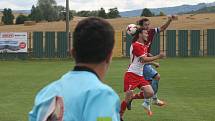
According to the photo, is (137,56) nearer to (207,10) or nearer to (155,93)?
(155,93)

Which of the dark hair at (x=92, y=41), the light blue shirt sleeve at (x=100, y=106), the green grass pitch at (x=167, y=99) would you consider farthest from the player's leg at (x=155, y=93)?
the light blue shirt sleeve at (x=100, y=106)

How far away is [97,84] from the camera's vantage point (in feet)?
9.87

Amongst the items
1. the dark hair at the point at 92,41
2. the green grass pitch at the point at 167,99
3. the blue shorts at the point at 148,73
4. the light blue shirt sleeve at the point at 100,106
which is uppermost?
the dark hair at the point at 92,41

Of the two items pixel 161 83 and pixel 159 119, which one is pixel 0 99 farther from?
pixel 161 83

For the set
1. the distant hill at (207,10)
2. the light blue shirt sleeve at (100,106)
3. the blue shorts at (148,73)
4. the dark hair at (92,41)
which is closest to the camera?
the light blue shirt sleeve at (100,106)

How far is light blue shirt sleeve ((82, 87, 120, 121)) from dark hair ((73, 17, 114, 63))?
0.26m

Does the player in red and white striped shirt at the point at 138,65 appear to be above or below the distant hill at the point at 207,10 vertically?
below

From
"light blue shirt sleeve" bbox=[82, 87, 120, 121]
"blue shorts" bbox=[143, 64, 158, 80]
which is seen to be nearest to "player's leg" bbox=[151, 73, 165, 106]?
"blue shorts" bbox=[143, 64, 158, 80]

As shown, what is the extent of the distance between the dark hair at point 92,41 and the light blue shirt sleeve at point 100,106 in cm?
26

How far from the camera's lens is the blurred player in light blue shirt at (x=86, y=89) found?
293cm

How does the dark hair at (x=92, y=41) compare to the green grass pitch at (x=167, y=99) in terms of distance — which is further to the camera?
the green grass pitch at (x=167, y=99)

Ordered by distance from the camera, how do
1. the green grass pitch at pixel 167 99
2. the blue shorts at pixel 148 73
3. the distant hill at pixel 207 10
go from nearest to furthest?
the green grass pitch at pixel 167 99, the blue shorts at pixel 148 73, the distant hill at pixel 207 10

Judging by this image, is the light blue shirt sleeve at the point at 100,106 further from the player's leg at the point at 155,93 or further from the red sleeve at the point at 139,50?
the player's leg at the point at 155,93

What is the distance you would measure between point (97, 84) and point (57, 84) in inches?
10.0
